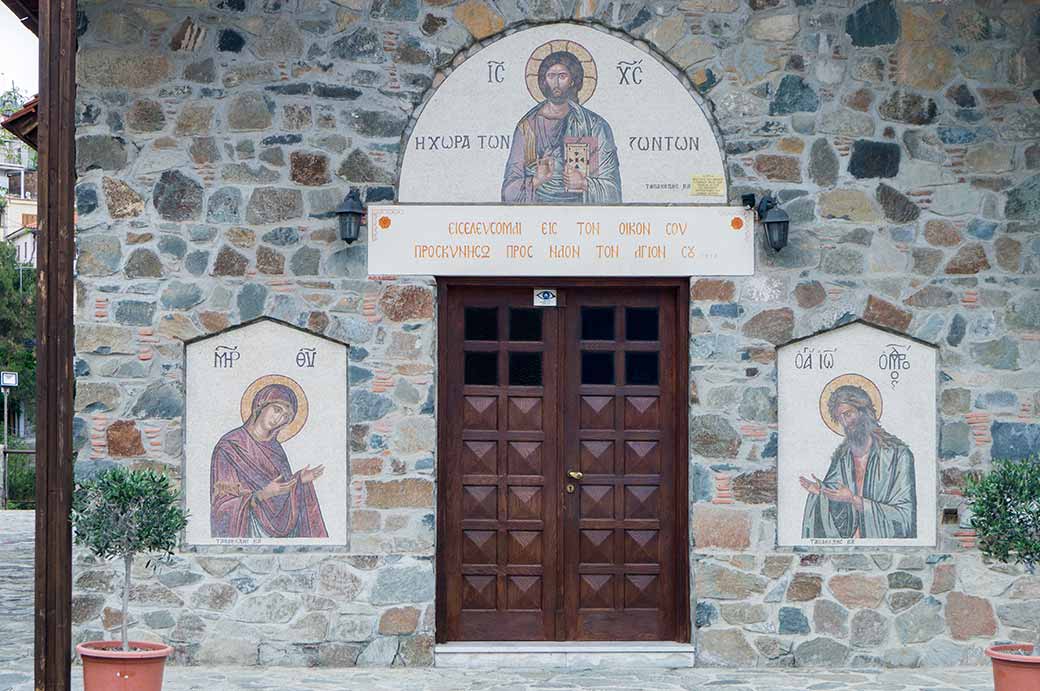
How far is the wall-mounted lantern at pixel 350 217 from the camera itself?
27.8ft

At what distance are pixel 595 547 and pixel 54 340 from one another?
157 inches

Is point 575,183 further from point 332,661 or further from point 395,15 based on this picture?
point 332,661

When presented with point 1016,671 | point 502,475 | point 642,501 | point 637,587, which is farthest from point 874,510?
point 502,475

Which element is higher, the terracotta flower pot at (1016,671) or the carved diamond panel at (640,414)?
the carved diamond panel at (640,414)

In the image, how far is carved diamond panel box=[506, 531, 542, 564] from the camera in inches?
347

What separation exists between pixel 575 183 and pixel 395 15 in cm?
160

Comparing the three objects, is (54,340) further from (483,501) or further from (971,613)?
(971,613)

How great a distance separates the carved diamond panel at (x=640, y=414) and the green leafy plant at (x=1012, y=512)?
2392 millimetres

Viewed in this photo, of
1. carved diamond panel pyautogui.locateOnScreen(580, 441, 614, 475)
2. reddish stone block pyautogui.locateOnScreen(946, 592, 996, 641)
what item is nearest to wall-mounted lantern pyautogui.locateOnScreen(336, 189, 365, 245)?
carved diamond panel pyautogui.locateOnScreen(580, 441, 614, 475)

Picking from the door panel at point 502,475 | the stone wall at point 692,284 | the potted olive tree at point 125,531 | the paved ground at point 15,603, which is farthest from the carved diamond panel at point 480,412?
the paved ground at point 15,603

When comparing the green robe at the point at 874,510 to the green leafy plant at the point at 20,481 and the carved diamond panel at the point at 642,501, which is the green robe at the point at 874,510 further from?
the green leafy plant at the point at 20,481

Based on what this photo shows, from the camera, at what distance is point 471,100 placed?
8695 mm

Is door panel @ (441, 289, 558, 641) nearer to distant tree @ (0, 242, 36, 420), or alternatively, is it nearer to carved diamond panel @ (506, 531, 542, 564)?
carved diamond panel @ (506, 531, 542, 564)

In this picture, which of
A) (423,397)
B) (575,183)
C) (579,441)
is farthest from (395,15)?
(579,441)
